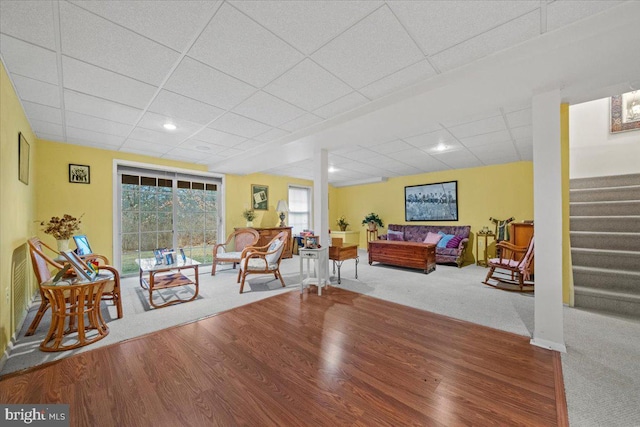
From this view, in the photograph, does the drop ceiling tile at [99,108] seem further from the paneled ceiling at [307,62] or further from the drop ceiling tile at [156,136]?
the drop ceiling tile at [156,136]

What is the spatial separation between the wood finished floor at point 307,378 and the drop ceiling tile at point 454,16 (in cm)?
253

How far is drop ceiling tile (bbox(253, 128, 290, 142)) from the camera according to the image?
367 centimetres

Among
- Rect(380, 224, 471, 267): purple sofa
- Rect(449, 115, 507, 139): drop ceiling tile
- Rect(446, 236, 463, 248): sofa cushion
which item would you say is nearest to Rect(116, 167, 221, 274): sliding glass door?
Rect(380, 224, 471, 267): purple sofa

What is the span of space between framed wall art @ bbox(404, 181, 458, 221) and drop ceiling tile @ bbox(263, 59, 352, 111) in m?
5.39

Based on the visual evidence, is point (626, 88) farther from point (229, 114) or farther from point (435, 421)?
point (229, 114)

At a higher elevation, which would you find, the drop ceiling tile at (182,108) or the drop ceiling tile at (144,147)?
the drop ceiling tile at (182,108)

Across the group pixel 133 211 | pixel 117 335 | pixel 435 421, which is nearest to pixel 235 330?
pixel 117 335

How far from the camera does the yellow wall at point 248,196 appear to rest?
6391 mm

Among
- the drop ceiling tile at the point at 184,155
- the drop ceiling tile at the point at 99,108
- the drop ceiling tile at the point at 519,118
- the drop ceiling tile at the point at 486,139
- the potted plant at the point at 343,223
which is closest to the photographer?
the drop ceiling tile at the point at 99,108

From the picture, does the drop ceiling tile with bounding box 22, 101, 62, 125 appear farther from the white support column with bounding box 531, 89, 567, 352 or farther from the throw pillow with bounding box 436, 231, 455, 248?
the throw pillow with bounding box 436, 231, 455, 248

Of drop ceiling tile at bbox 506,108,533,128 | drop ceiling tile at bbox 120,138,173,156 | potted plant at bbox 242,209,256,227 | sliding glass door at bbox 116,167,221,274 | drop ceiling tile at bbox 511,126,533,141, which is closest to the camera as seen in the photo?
drop ceiling tile at bbox 506,108,533,128

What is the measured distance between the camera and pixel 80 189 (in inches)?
170

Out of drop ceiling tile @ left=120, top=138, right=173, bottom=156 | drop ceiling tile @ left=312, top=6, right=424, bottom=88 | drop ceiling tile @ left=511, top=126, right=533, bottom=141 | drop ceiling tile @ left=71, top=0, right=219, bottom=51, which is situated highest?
drop ceiling tile @ left=71, top=0, right=219, bottom=51

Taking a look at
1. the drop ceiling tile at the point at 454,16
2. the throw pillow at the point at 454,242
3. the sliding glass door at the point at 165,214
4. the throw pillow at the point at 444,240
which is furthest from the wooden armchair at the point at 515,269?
the sliding glass door at the point at 165,214
